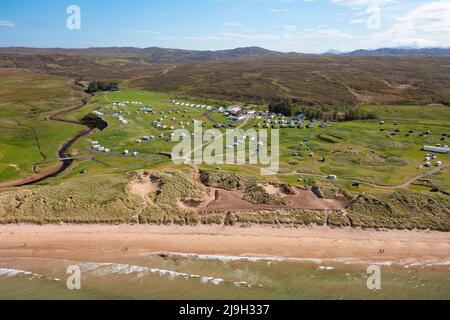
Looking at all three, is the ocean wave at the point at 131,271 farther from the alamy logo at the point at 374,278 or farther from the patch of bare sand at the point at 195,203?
the alamy logo at the point at 374,278

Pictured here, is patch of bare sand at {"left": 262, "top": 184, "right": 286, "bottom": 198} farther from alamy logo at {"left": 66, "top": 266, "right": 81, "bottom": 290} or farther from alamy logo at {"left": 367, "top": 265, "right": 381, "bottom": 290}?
alamy logo at {"left": 66, "top": 266, "right": 81, "bottom": 290}

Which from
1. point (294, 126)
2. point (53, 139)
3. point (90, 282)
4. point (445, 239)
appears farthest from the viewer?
point (294, 126)

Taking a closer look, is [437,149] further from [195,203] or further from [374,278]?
[195,203]

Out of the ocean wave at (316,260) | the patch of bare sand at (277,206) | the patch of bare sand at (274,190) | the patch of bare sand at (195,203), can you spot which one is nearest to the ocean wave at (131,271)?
the ocean wave at (316,260)

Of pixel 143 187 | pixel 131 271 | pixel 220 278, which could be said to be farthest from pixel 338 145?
pixel 131 271

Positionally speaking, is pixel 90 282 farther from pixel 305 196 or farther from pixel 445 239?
pixel 445 239

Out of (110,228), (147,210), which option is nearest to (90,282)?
(110,228)
